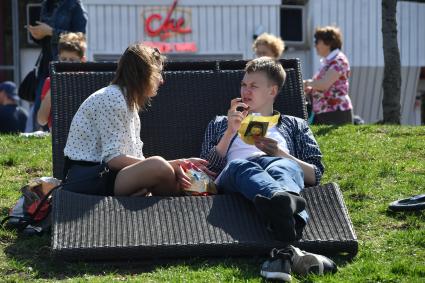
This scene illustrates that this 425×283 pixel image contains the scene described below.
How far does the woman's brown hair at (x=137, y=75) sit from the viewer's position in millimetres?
6492

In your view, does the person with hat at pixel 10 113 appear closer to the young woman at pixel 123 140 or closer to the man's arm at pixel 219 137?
the man's arm at pixel 219 137

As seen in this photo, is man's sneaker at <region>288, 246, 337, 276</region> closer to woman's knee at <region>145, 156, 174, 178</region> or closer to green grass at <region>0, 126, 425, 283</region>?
green grass at <region>0, 126, 425, 283</region>

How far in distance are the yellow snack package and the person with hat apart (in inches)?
258

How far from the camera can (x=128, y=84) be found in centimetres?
651

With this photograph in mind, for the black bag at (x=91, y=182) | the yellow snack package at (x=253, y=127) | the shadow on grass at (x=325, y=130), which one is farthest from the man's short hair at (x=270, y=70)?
the shadow on grass at (x=325, y=130)

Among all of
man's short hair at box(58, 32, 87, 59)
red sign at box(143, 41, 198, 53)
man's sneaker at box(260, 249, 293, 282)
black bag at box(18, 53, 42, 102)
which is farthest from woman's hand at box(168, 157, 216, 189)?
red sign at box(143, 41, 198, 53)

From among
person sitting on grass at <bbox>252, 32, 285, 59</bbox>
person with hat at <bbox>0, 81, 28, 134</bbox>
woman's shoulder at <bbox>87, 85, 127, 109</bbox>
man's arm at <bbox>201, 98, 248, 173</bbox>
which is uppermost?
person sitting on grass at <bbox>252, 32, 285, 59</bbox>

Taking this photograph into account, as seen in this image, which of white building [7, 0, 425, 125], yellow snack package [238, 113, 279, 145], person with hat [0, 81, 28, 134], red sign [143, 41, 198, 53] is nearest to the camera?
yellow snack package [238, 113, 279, 145]

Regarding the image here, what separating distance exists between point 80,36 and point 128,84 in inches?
119

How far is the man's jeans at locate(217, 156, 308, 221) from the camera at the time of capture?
5.80 m

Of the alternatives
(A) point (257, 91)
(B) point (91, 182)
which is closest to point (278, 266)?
(B) point (91, 182)

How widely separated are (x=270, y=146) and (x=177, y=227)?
90 centimetres

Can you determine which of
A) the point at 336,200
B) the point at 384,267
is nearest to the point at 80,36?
the point at 336,200

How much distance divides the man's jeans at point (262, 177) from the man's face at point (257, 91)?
52 cm
